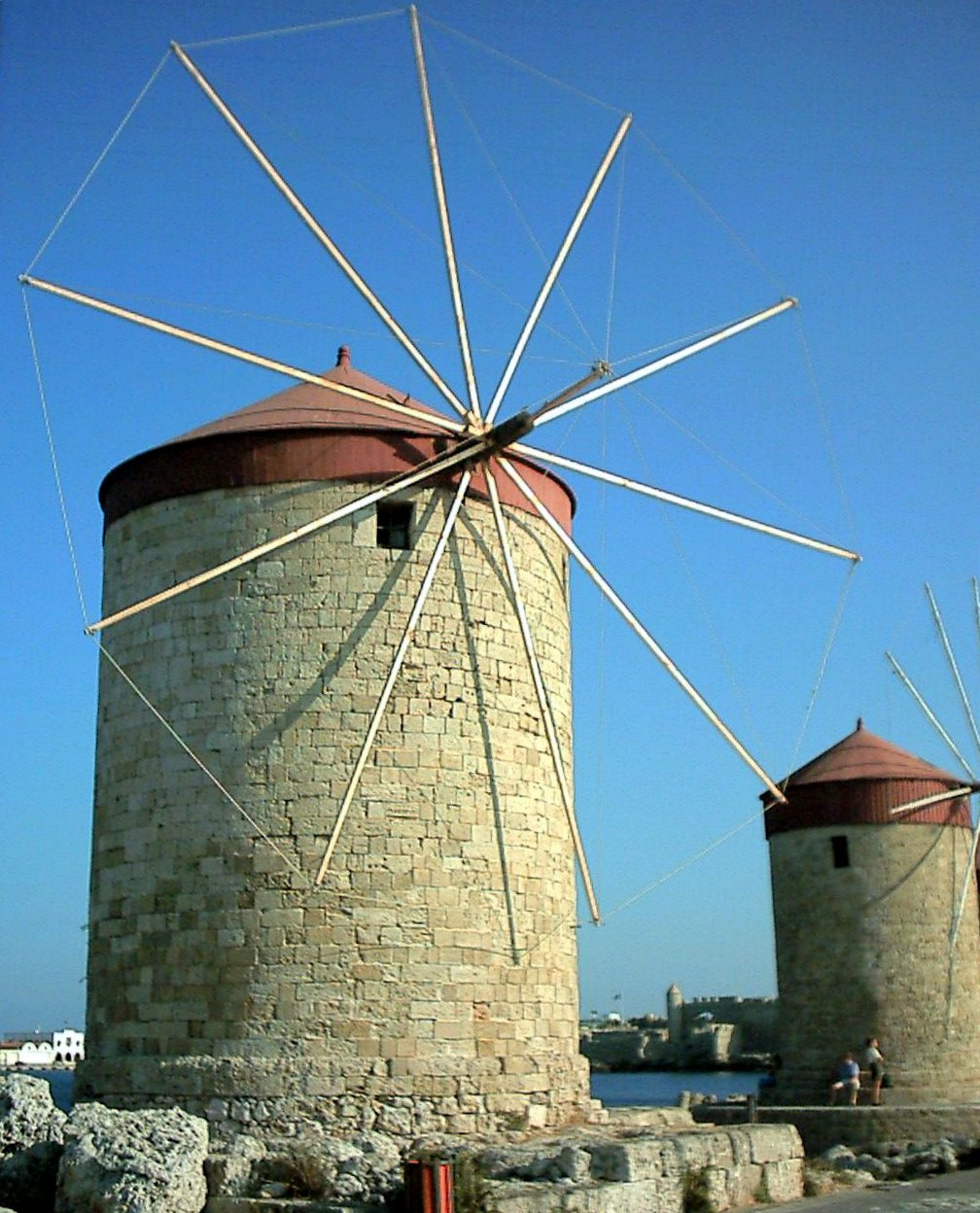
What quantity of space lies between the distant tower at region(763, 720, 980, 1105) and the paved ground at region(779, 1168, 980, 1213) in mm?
11127

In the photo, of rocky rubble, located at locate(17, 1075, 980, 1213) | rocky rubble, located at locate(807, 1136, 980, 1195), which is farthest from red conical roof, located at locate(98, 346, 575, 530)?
rocky rubble, located at locate(807, 1136, 980, 1195)

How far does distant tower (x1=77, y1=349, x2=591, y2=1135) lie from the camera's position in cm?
1286

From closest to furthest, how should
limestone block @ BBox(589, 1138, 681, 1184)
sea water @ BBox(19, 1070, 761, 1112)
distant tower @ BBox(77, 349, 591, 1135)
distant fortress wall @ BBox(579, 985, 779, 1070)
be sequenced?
limestone block @ BBox(589, 1138, 681, 1184) → distant tower @ BBox(77, 349, 591, 1135) → sea water @ BBox(19, 1070, 761, 1112) → distant fortress wall @ BBox(579, 985, 779, 1070)

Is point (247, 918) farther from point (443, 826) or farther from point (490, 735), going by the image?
point (490, 735)

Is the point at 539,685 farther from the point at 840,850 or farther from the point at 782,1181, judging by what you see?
the point at 840,850

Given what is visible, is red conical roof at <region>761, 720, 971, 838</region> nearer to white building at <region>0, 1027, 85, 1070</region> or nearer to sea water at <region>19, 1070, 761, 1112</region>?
sea water at <region>19, 1070, 761, 1112</region>

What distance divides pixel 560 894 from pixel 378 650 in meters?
3.04

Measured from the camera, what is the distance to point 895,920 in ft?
86.7

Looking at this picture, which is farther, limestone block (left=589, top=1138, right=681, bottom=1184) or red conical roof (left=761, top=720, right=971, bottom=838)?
red conical roof (left=761, top=720, right=971, bottom=838)

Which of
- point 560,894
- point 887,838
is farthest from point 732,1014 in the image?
point 560,894

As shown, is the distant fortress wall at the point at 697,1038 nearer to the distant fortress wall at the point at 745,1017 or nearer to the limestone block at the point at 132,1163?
the distant fortress wall at the point at 745,1017

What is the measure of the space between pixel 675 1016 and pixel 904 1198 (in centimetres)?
7613

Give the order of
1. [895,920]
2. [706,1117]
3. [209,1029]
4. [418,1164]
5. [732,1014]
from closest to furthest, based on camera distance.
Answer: [418,1164] → [209,1029] → [706,1117] → [895,920] → [732,1014]

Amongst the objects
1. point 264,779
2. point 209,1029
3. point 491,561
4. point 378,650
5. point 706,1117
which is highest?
point 491,561
